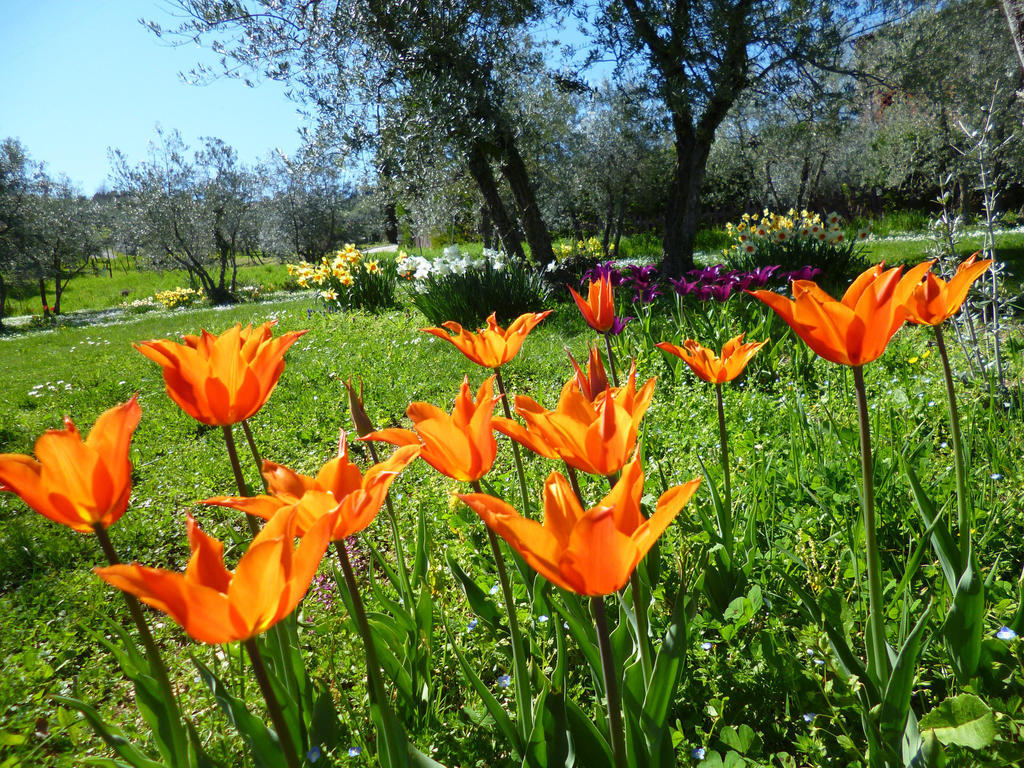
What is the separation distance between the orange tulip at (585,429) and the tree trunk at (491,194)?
718cm

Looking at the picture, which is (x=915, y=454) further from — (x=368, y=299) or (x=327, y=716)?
(x=368, y=299)

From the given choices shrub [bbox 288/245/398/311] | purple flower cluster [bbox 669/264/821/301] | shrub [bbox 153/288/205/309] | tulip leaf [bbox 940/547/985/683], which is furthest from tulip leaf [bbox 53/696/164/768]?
shrub [bbox 153/288/205/309]

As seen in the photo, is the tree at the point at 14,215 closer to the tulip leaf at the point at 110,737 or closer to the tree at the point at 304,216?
the tree at the point at 304,216

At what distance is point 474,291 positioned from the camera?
6855 millimetres

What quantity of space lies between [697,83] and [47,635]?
25.8 feet

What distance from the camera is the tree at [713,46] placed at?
703 cm

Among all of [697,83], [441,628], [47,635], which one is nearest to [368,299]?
[697,83]

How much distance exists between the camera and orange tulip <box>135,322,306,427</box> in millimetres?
1036

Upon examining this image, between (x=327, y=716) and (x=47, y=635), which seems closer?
(x=327, y=716)

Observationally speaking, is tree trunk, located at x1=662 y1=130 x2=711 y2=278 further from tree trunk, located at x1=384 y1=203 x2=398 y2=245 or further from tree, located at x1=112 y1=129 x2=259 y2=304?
tree trunk, located at x1=384 y1=203 x2=398 y2=245

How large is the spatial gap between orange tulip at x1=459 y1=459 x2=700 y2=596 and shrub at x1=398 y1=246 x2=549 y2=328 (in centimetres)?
595

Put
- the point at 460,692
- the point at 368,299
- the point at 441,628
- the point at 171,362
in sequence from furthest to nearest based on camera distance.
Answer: the point at 368,299 < the point at 441,628 < the point at 460,692 < the point at 171,362

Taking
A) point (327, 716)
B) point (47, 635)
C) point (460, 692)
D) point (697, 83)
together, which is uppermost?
point (697, 83)

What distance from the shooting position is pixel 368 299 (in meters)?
9.27
